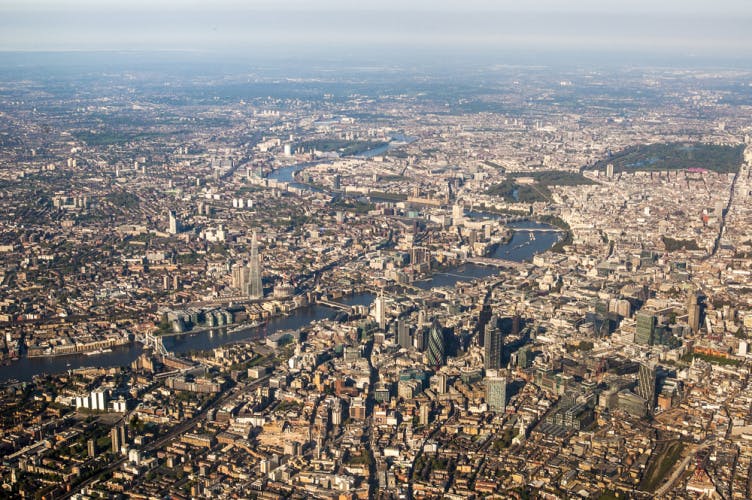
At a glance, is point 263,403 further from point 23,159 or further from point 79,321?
point 23,159

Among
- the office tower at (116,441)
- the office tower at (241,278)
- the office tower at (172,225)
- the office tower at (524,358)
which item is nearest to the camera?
the office tower at (116,441)

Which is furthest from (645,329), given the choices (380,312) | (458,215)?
(458,215)

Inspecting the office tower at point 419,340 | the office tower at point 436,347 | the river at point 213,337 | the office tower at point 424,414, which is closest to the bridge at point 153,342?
the river at point 213,337

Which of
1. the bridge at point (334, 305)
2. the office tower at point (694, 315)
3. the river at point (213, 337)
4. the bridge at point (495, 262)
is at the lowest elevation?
the river at point (213, 337)

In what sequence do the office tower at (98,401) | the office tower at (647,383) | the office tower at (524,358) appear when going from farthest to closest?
the office tower at (524,358) → the office tower at (647,383) → the office tower at (98,401)

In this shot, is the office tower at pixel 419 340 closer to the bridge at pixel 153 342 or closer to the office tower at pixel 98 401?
the bridge at pixel 153 342

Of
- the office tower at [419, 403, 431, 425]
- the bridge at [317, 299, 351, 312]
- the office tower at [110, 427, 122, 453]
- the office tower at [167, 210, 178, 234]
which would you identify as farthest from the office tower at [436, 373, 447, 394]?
the office tower at [167, 210, 178, 234]
